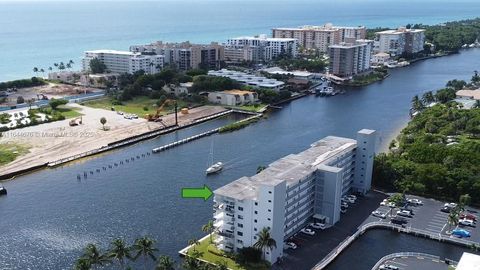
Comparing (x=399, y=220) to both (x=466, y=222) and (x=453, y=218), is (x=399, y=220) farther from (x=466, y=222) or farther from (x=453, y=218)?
(x=466, y=222)

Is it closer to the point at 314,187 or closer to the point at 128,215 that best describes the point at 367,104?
the point at 314,187

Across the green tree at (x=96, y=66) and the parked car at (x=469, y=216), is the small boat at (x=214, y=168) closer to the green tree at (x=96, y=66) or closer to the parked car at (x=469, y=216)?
the parked car at (x=469, y=216)

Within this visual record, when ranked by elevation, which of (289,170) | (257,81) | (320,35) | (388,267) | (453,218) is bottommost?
(388,267)

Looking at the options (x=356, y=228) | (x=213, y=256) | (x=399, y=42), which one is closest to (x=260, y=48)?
(x=399, y=42)

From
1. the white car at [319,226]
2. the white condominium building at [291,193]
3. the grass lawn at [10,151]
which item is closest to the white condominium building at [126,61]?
the grass lawn at [10,151]

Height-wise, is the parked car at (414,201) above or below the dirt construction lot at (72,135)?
below

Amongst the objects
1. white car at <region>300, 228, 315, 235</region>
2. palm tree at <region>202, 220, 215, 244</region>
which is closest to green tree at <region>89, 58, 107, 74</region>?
palm tree at <region>202, 220, 215, 244</region>
